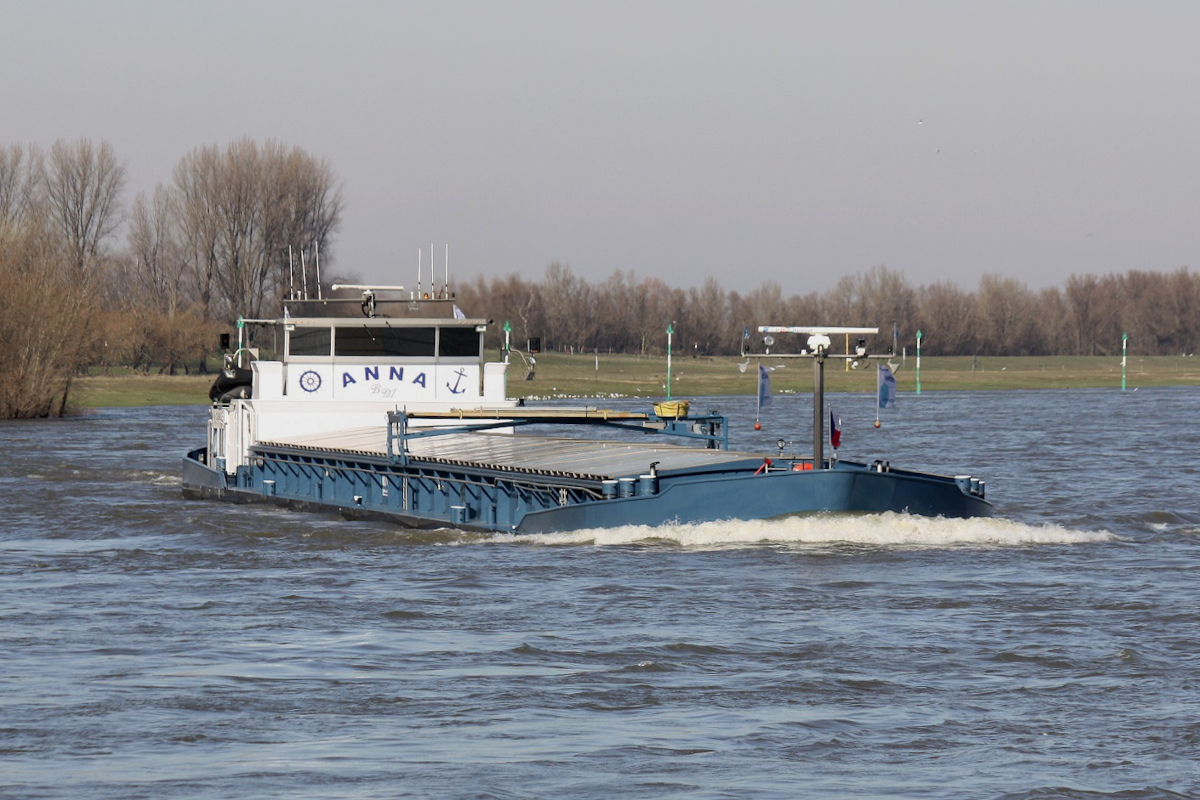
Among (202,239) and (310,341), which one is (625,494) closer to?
(310,341)

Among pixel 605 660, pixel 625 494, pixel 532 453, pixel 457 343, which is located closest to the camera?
pixel 605 660

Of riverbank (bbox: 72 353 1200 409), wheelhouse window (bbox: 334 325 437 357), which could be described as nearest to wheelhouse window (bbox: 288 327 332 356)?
wheelhouse window (bbox: 334 325 437 357)

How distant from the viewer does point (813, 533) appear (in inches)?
774

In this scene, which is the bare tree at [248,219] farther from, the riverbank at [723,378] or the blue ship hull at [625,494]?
the blue ship hull at [625,494]

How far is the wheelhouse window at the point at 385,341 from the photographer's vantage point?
30453 millimetres

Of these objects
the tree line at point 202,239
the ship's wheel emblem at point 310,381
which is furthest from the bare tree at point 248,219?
the ship's wheel emblem at point 310,381

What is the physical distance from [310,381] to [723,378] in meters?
84.6

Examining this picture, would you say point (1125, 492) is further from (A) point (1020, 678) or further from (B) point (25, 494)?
(B) point (25, 494)

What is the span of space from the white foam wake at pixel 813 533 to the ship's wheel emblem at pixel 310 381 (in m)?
10.8

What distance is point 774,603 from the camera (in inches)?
658

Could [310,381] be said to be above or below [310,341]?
below

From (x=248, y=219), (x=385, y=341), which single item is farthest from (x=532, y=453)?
(x=248, y=219)

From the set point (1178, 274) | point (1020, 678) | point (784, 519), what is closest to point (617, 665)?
point (1020, 678)

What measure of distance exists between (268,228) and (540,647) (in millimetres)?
96791
